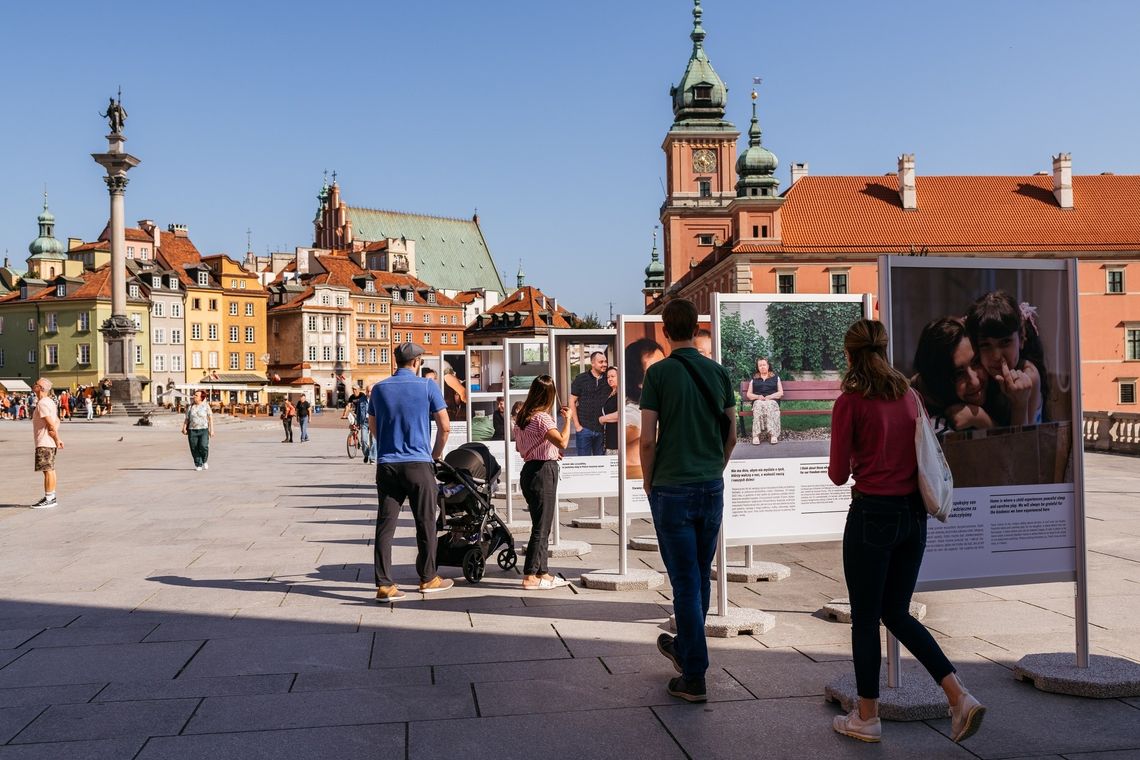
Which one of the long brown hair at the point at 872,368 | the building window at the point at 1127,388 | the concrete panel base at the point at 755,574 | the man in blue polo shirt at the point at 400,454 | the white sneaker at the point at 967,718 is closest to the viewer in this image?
the white sneaker at the point at 967,718

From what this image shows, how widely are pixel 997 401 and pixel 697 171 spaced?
91049 millimetres

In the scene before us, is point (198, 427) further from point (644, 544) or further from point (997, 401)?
point (997, 401)

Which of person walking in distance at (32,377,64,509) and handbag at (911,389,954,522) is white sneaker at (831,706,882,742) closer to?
handbag at (911,389,954,522)

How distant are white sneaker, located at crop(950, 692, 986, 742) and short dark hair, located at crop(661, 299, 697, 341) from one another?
2.21m

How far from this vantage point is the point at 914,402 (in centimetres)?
494

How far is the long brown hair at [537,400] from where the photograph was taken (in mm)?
9336

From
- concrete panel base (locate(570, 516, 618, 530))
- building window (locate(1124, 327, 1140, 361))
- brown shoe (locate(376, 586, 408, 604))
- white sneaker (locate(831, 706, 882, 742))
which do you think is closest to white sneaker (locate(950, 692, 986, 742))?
white sneaker (locate(831, 706, 882, 742))

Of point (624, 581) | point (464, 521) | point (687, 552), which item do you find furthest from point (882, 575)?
point (464, 521)

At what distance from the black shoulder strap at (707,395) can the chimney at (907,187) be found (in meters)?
72.0

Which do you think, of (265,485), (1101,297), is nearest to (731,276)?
(1101,297)

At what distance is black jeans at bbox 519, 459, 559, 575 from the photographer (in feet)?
30.0

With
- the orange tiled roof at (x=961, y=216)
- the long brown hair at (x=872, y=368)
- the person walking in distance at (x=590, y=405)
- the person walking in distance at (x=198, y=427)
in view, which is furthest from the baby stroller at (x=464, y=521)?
the orange tiled roof at (x=961, y=216)

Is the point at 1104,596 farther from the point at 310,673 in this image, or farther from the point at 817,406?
the point at 310,673

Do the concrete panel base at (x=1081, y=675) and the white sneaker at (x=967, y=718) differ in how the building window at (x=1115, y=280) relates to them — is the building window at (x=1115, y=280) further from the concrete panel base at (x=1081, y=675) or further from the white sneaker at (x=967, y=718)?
the white sneaker at (x=967, y=718)
